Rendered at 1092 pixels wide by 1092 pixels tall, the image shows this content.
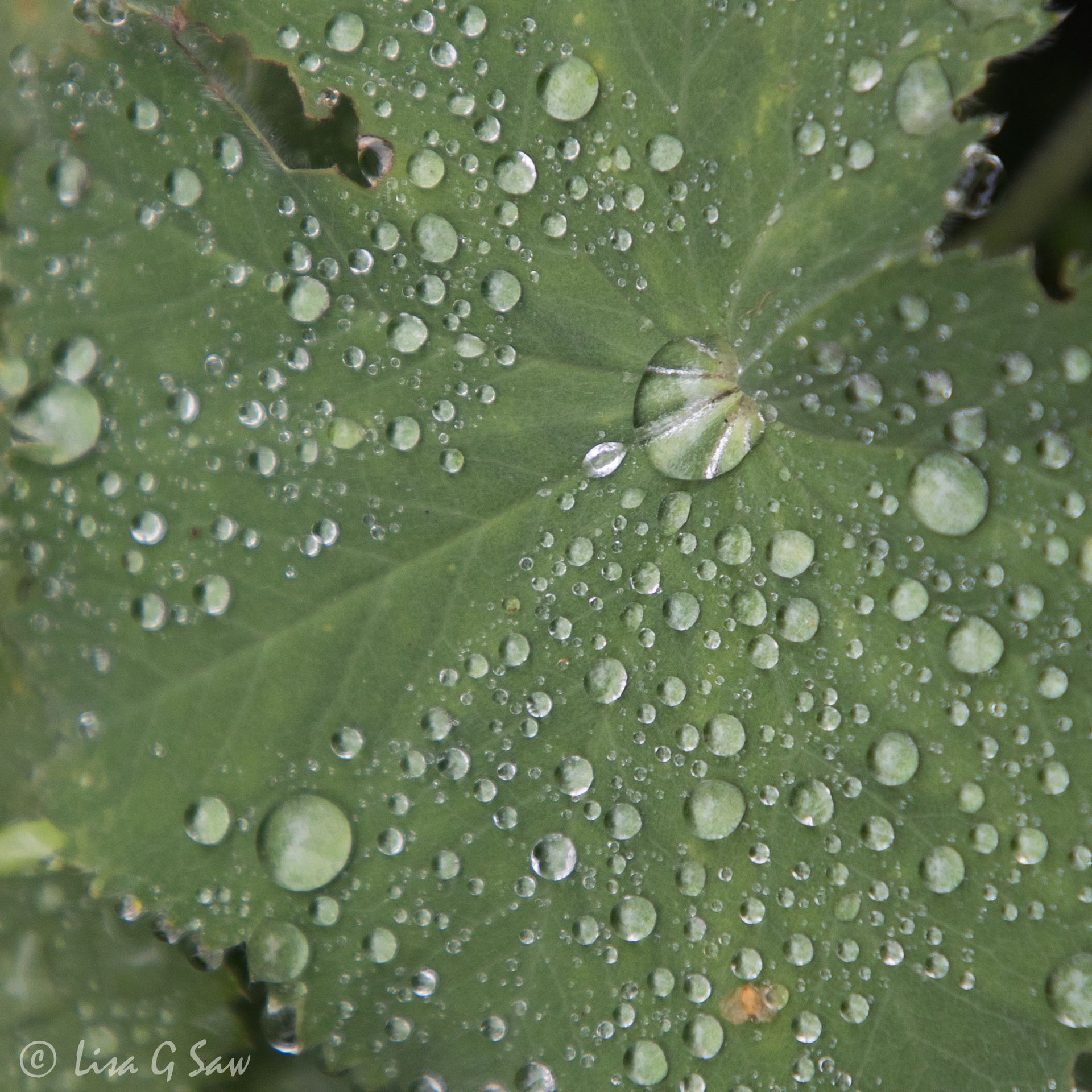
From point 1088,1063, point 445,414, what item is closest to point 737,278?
point 445,414

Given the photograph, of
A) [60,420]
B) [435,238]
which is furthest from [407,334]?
[60,420]

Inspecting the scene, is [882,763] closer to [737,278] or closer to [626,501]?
[626,501]

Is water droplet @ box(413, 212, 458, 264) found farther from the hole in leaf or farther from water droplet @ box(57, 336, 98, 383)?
the hole in leaf

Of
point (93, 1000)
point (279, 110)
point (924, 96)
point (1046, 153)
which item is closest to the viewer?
point (924, 96)

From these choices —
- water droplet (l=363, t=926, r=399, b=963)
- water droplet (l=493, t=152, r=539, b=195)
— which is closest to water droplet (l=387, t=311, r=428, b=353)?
water droplet (l=493, t=152, r=539, b=195)

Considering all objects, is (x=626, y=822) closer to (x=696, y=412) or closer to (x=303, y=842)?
(x=303, y=842)

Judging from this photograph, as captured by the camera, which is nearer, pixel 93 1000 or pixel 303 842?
pixel 303 842

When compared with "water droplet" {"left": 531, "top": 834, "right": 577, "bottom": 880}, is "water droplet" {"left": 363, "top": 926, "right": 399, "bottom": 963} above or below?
below
